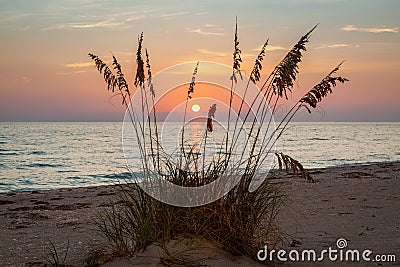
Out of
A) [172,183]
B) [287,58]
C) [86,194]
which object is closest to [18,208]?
[86,194]

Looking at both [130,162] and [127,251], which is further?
[130,162]

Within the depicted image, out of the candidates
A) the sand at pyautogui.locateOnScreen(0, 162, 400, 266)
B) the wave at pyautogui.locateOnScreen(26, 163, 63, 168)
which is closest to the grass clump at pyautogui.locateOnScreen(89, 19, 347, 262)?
the sand at pyautogui.locateOnScreen(0, 162, 400, 266)

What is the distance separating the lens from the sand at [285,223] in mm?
5754

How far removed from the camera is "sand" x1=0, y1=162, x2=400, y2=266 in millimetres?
5754

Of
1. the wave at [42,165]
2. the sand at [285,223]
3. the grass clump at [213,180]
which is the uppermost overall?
the grass clump at [213,180]

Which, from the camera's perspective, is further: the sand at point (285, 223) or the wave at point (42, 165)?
the wave at point (42, 165)

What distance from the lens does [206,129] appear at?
5473mm

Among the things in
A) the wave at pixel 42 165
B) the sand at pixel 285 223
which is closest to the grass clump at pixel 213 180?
the sand at pixel 285 223

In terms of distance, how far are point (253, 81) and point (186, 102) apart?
78cm

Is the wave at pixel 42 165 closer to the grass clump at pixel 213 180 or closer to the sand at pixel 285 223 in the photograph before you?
the sand at pixel 285 223

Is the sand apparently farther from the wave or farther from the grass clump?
the wave

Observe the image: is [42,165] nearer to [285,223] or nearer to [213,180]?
[285,223]

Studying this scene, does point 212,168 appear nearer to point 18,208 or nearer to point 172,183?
point 172,183

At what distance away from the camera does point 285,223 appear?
7.37m
